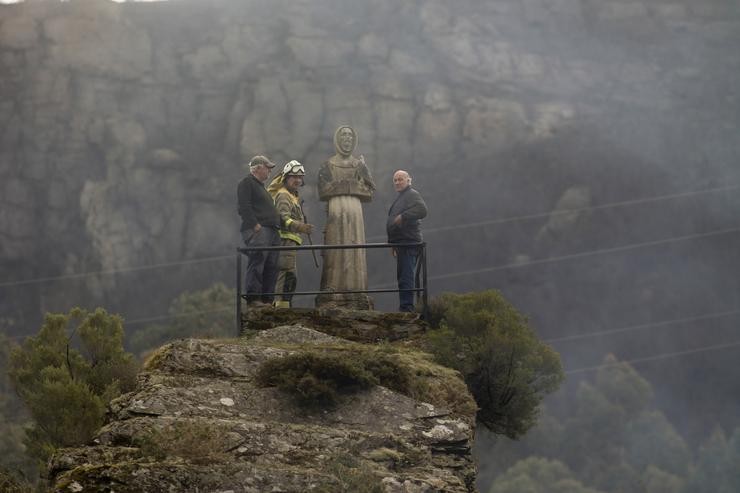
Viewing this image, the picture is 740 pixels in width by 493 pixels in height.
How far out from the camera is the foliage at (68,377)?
19.4 metres

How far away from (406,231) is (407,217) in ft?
0.85

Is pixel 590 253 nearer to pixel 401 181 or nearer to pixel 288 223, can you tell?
pixel 401 181

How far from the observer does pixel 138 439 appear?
45.5 feet

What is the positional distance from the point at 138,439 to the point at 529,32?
7312cm

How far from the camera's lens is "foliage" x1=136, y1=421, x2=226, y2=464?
13617 millimetres

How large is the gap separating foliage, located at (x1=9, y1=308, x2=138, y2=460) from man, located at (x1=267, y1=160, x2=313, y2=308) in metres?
2.54

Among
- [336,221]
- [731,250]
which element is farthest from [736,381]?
[336,221]

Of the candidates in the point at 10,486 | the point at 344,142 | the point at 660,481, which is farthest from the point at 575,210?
the point at 10,486

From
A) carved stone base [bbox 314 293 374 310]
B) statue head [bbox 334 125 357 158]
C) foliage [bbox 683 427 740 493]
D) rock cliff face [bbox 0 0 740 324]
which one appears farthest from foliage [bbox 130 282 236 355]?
carved stone base [bbox 314 293 374 310]

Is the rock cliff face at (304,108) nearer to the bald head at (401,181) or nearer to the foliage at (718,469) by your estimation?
the foliage at (718,469)

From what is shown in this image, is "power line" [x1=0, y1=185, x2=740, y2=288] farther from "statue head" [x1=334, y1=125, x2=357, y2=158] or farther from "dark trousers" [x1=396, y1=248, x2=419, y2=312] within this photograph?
"dark trousers" [x1=396, y1=248, x2=419, y2=312]

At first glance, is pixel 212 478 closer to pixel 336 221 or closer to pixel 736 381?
pixel 336 221

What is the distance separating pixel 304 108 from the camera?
255 ft

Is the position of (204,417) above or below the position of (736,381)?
above
